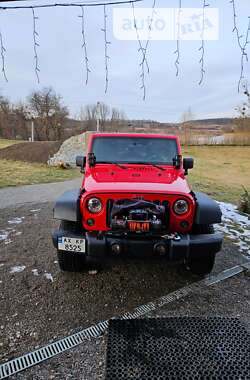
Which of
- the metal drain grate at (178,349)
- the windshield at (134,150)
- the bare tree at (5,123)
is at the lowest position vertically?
the metal drain grate at (178,349)

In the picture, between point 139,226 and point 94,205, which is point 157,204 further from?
point 94,205

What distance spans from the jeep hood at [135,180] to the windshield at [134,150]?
20 centimetres

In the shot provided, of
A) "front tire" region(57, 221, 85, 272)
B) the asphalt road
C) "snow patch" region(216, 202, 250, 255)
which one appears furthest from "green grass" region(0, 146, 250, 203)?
"front tire" region(57, 221, 85, 272)

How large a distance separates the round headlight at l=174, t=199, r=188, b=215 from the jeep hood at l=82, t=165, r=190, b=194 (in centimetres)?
10

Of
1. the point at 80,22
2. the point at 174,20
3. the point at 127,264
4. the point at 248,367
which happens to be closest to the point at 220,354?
the point at 248,367

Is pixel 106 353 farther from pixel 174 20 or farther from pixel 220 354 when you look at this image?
pixel 174 20

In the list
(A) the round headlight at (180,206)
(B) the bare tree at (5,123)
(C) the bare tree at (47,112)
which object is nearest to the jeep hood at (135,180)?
(A) the round headlight at (180,206)

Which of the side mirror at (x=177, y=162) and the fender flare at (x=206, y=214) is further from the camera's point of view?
the side mirror at (x=177, y=162)

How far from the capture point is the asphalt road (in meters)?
7.52

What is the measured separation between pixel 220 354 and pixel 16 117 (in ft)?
112

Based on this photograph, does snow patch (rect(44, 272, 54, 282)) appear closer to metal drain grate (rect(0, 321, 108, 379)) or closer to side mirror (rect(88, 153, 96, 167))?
metal drain grate (rect(0, 321, 108, 379))

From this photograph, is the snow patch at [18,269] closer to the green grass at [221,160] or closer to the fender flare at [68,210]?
the fender flare at [68,210]

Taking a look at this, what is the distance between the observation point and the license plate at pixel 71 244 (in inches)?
115

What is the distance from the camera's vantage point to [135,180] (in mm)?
3359
